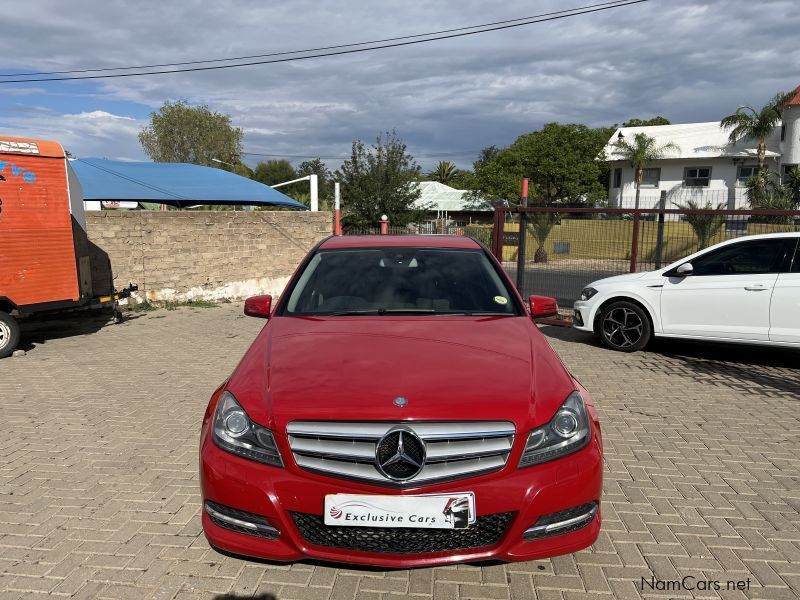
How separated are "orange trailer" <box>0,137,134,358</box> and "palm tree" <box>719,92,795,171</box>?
33706mm

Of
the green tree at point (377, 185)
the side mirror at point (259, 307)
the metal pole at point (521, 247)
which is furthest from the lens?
the green tree at point (377, 185)

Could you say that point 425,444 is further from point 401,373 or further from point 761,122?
point 761,122

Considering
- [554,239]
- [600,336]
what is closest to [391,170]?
[554,239]

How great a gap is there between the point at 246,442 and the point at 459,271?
205 cm

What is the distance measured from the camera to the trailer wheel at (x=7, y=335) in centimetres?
767

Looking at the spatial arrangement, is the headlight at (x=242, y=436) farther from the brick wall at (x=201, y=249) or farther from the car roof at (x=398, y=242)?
the brick wall at (x=201, y=249)

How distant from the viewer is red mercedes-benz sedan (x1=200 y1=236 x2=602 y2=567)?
2.38 m

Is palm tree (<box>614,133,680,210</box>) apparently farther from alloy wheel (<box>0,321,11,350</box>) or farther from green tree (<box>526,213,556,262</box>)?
alloy wheel (<box>0,321,11,350</box>)

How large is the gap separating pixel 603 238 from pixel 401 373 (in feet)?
28.9

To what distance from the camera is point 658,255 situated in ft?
31.7

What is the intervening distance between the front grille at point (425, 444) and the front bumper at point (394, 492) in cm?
5

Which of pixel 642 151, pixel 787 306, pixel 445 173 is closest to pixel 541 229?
pixel 787 306

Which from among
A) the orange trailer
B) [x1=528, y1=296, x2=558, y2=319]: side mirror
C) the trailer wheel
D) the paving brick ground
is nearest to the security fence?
the paving brick ground

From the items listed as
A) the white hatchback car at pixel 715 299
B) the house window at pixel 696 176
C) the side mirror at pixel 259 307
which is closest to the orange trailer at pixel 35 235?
the side mirror at pixel 259 307
